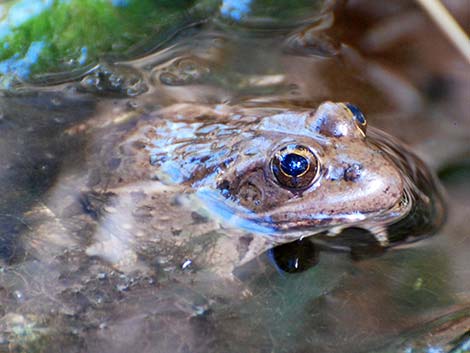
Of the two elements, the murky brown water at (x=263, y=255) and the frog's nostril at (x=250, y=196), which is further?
the frog's nostril at (x=250, y=196)

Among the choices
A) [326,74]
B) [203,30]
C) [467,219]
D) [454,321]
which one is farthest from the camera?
[203,30]

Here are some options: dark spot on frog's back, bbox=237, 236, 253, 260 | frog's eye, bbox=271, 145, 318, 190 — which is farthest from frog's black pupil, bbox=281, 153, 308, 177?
dark spot on frog's back, bbox=237, 236, 253, 260

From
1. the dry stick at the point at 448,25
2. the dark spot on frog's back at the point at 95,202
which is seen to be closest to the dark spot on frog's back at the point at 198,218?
the dark spot on frog's back at the point at 95,202

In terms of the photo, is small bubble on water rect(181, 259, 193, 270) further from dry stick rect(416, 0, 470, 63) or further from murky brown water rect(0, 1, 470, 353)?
dry stick rect(416, 0, 470, 63)

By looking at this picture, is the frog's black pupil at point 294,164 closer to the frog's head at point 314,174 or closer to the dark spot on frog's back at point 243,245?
the frog's head at point 314,174

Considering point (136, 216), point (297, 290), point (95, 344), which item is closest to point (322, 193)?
point (297, 290)

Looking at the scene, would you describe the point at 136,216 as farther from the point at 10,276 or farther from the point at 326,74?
the point at 326,74
